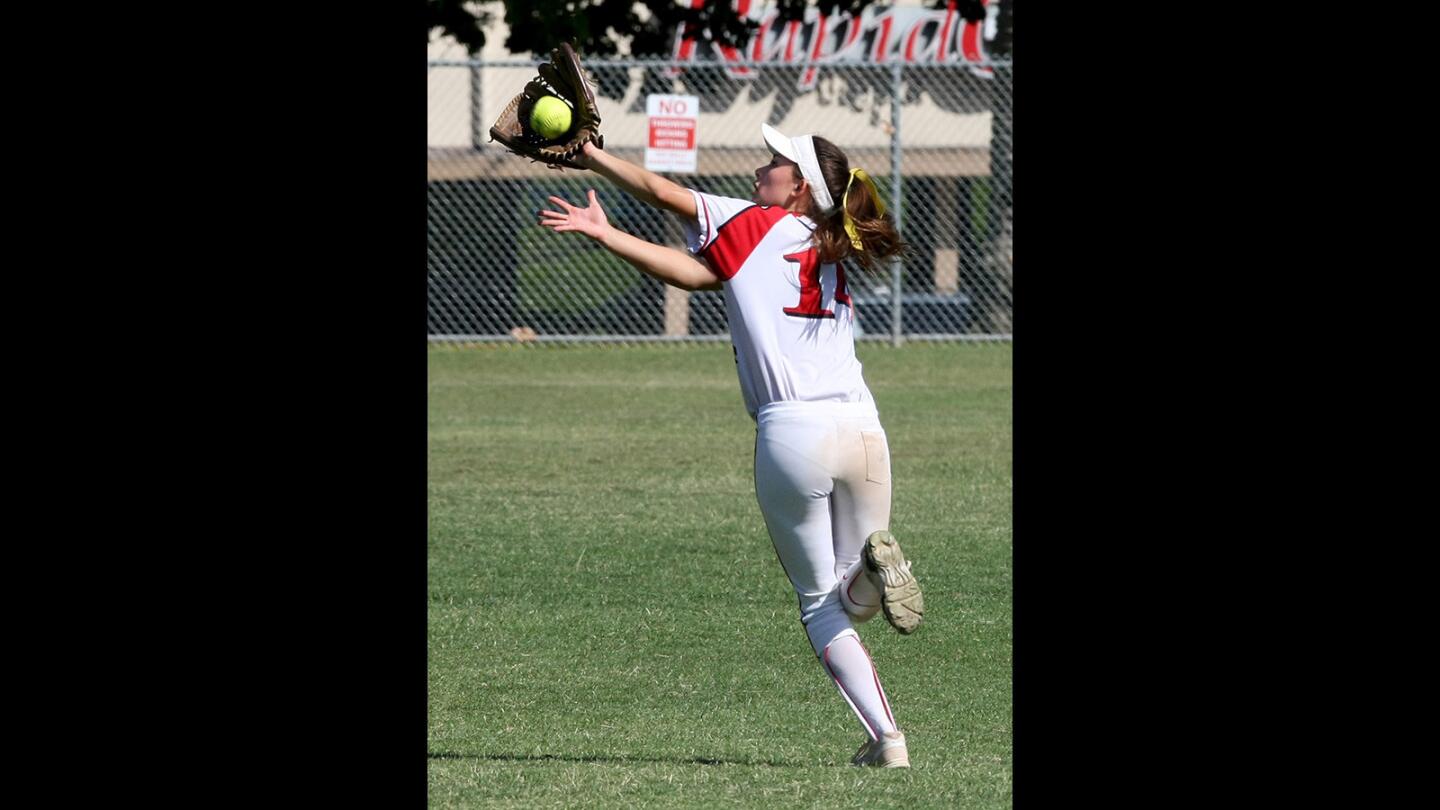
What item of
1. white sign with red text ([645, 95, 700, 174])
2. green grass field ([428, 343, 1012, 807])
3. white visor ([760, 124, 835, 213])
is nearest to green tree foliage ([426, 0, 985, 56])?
white sign with red text ([645, 95, 700, 174])

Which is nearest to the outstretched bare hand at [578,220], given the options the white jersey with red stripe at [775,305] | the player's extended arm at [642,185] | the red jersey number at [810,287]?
the player's extended arm at [642,185]

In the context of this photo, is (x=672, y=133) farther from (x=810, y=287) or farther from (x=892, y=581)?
(x=892, y=581)

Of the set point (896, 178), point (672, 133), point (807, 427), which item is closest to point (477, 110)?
point (672, 133)

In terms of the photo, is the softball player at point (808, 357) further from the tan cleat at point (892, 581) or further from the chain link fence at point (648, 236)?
the chain link fence at point (648, 236)

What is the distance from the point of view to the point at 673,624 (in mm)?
7875

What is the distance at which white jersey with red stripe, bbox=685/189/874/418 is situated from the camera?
224 inches

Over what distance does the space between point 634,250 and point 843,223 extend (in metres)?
0.64

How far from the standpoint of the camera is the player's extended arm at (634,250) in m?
5.51

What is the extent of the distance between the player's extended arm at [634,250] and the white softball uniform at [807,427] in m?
0.06
